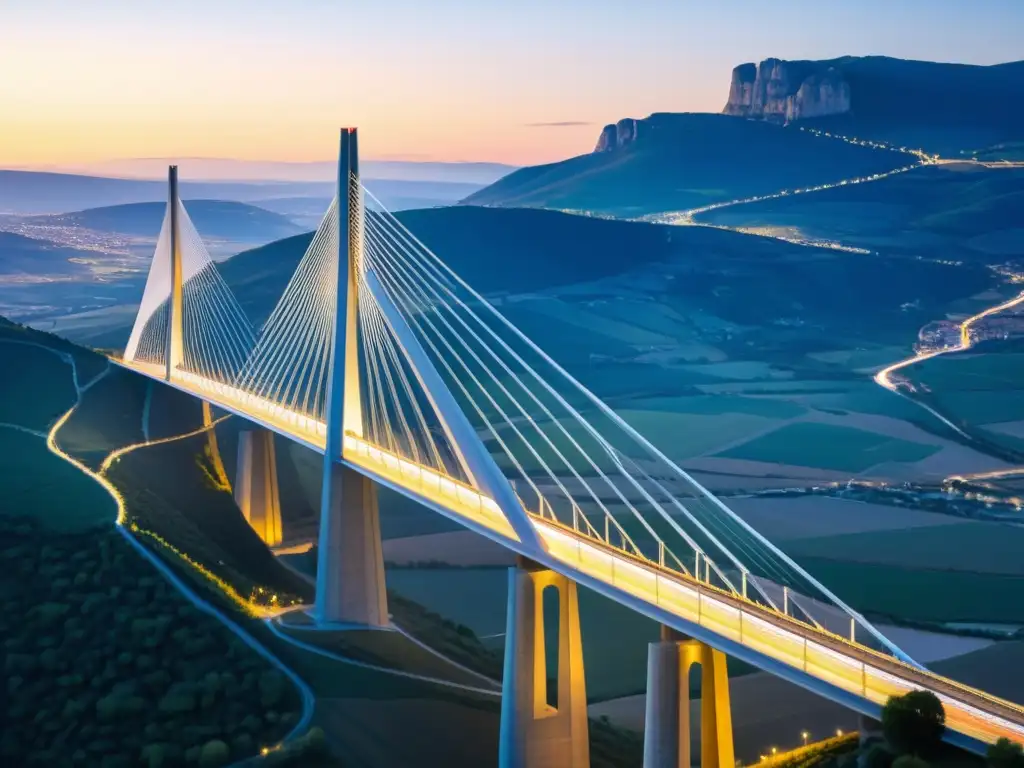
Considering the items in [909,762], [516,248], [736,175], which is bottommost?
[516,248]

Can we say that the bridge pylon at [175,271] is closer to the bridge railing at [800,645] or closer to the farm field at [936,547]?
the farm field at [936,547]

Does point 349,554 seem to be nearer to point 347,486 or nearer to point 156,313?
point 347,486

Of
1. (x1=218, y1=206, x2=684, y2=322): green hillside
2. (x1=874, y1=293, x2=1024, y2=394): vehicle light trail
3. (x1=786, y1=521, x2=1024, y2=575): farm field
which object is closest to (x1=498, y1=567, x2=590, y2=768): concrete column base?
(x1=786, y1=521, x2=1024, y2=575): farm field

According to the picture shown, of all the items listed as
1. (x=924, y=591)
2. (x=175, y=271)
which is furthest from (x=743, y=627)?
(x=175, y=271)

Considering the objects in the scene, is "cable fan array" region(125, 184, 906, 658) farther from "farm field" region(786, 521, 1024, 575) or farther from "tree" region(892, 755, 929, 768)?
"farm field" region(786, 521, 1024, 575)

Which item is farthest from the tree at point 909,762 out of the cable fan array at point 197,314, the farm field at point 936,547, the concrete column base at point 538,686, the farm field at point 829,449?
the farm field at point 829,449

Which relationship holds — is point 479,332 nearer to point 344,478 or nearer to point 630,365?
point 630,365

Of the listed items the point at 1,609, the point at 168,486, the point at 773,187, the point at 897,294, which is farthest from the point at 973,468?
the point at 773,187
